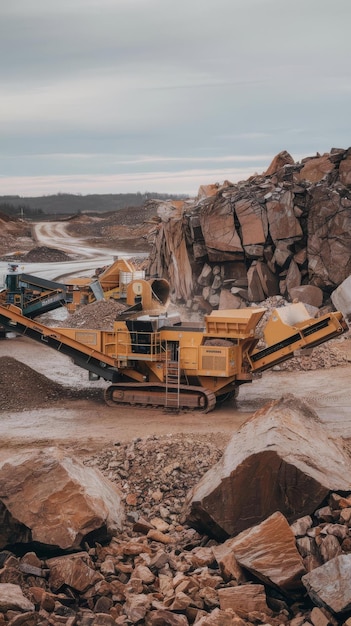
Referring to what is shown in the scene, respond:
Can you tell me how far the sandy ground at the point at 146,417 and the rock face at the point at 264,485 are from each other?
18.1ft

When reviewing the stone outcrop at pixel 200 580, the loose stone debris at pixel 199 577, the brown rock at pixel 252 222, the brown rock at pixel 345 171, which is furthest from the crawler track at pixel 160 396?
the brown rock at pixel 345 171

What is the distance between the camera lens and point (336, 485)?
932 cm

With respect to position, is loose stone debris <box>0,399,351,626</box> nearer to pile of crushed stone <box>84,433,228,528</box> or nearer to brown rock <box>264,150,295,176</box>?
pile of crushed stone <box>84,433,228,528</box>

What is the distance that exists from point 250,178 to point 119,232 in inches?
1420

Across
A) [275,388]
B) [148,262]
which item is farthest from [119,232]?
[275,388]

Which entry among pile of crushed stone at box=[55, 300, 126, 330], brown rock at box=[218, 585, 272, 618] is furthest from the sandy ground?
brown rock at box=[218, 585, 272, 618]

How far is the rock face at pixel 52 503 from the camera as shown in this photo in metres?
9.16

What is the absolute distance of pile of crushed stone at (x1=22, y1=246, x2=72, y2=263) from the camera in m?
48.7

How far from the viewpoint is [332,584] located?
763cm

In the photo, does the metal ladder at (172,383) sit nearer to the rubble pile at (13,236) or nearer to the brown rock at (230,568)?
the brown rock at (230,568)

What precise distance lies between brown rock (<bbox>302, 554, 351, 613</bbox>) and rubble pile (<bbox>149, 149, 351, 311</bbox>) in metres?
19.3

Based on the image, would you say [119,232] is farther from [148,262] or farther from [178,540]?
[178,540]

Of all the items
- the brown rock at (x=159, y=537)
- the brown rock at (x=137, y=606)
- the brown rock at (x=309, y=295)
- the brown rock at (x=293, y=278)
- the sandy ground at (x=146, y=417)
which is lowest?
the sandy ground at (x=146, y=417)

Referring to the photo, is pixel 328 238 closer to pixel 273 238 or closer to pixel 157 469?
pixel 273 238
